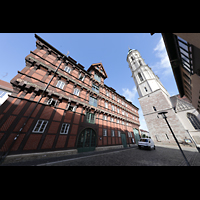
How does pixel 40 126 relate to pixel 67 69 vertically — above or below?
below

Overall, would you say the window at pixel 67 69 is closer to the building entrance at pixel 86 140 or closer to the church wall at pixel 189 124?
the building entrance at pixel 86 140

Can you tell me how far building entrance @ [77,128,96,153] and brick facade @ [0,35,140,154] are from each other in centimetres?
52

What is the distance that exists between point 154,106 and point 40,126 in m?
26.2

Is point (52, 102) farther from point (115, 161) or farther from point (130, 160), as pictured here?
point (130, 160)

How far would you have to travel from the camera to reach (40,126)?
283 inches

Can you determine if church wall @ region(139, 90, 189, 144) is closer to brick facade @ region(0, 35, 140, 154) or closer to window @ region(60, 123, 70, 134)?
brick facade @ region(0, 35, 140, 154)

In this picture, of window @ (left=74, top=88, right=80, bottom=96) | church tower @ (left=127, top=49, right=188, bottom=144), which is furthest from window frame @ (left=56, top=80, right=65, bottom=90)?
church tower @ (left=127, top=49, right=188, bottom=144)

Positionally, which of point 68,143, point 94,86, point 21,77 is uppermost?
point 94,86

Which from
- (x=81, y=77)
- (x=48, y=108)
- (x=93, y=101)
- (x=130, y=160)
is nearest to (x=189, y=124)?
(x=130, y=160)

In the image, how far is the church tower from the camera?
1727 centimetres

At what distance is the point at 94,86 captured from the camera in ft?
48.6
